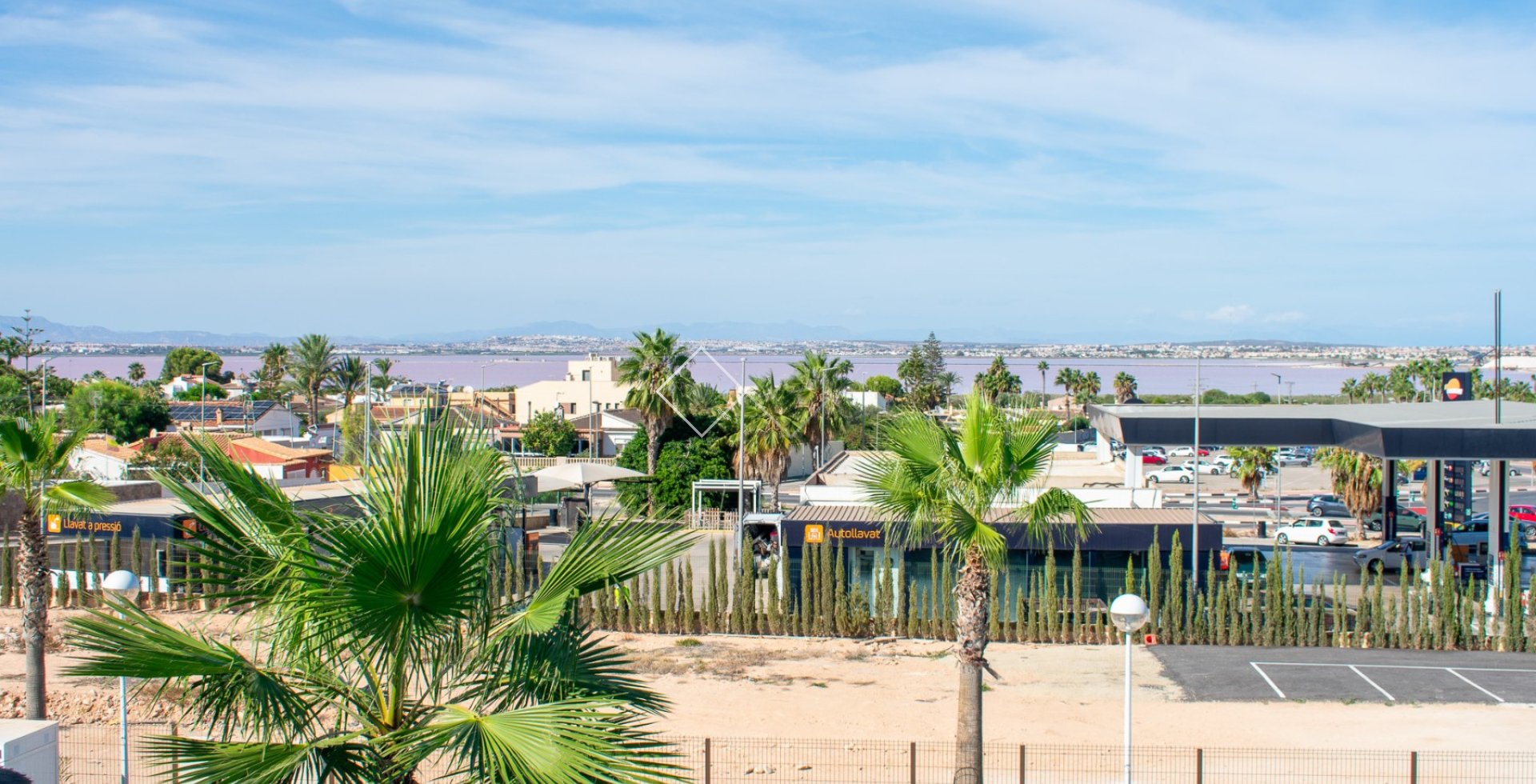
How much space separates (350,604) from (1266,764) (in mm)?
14484

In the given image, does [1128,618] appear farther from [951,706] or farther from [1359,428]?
[1359,428]

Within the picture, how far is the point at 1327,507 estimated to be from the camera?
51.8 m

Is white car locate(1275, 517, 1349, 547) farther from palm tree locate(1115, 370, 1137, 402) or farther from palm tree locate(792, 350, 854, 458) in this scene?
palm tree locate(1115, 370, 1137, 402)

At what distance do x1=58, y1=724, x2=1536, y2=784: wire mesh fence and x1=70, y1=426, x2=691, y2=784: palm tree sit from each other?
969cm

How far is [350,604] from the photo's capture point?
6070mm

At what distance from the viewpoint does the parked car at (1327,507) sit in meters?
50.9

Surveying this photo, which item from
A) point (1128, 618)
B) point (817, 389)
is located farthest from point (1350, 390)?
point (1128, 618)

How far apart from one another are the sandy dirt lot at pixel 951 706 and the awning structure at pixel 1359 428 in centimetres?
787

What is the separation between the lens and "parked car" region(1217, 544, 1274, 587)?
25750mm

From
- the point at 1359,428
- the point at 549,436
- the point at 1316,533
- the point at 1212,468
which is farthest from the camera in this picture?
the point at 1212,468

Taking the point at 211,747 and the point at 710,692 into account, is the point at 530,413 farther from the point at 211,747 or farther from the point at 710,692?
the point at 211,747

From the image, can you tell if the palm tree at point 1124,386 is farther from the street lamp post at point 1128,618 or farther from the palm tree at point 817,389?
the street lamp post at point 1128,618

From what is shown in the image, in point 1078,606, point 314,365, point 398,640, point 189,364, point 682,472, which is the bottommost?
point 1078,606

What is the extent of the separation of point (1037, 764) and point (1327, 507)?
3988cm
